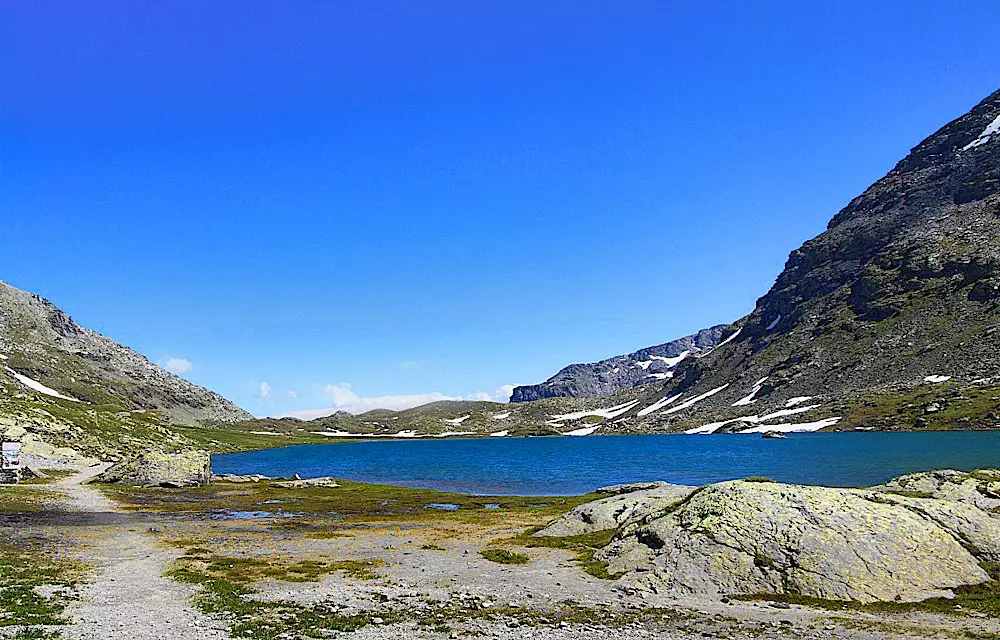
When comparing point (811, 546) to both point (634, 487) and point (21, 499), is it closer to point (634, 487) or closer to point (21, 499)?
point (634, 487)

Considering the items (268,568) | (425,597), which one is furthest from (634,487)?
(425,597)

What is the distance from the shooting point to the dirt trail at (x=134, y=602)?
2044 cm

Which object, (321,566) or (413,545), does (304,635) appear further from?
(413,545)

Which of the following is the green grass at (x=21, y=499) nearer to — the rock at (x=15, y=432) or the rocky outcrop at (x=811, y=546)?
the rock at (x=15, y=432)

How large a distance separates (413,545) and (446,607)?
1923 centimetres

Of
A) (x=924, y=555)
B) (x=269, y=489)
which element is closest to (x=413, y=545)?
(x=924, y=555)

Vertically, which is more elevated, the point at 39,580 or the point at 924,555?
the point at 39,580

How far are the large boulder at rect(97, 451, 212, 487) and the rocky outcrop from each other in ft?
262

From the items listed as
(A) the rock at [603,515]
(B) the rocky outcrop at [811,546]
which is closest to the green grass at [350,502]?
(A) the rock at [603,515]

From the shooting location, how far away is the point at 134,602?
24797mm

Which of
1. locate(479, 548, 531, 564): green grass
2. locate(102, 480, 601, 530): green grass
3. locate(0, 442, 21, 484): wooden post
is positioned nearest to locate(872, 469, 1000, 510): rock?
locate(479, 548, 531, 564): green grass

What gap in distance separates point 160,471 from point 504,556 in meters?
74.3

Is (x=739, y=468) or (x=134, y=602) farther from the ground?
(x=134, y=602)

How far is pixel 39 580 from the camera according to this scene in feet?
92.6
